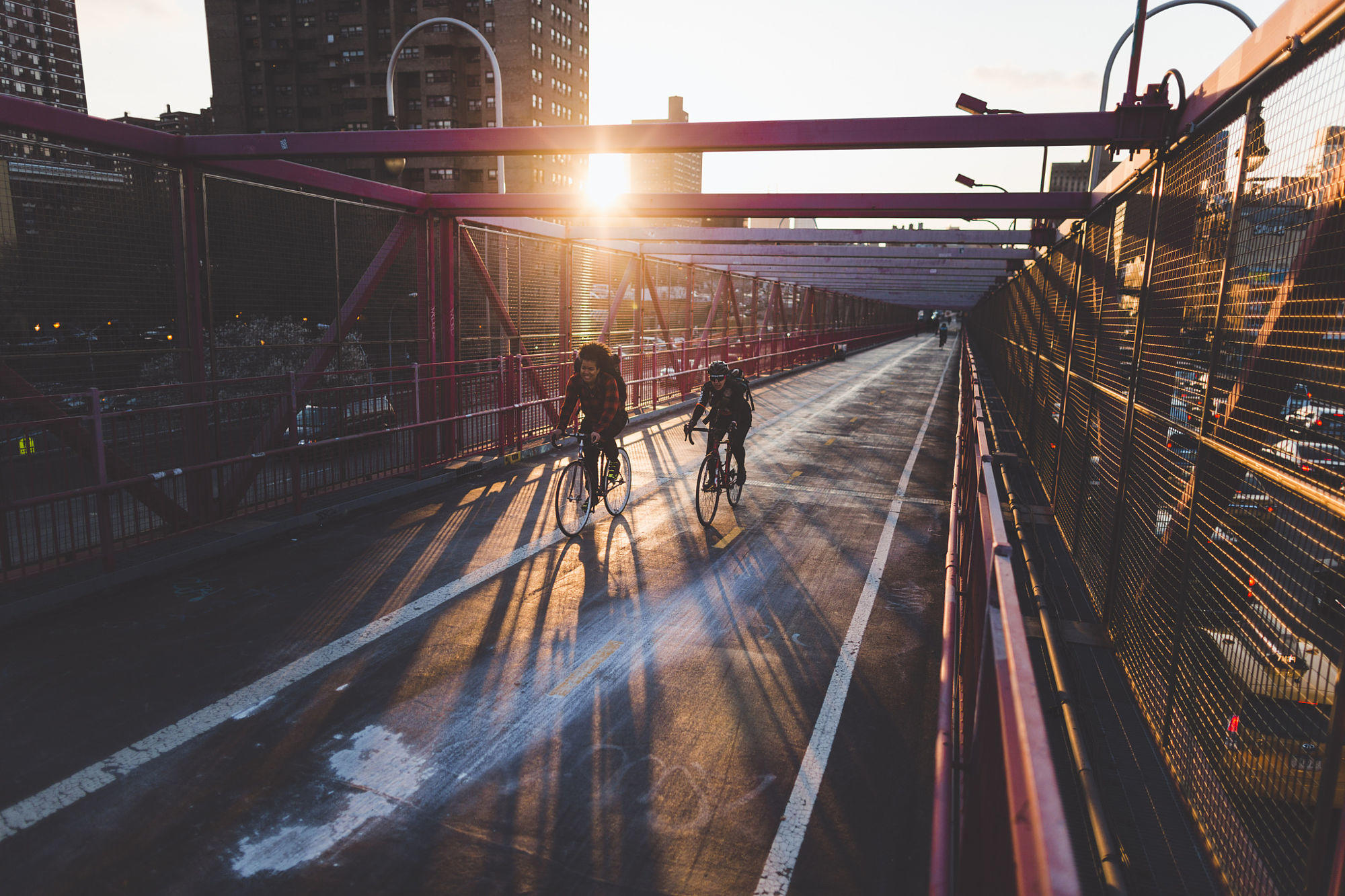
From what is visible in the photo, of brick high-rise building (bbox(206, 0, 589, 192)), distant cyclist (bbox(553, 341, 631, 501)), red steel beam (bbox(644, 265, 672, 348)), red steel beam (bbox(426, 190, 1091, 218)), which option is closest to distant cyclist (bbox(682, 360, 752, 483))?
distant cyclist (bbox(553, 341, 631, 501))

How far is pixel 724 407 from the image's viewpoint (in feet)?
33.1

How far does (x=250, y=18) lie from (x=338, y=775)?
335 ft

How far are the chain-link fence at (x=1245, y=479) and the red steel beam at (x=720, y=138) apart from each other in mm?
1771

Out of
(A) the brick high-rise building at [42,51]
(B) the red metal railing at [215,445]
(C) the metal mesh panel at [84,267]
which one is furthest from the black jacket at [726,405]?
(A) the brick high-rise building at [42,51]

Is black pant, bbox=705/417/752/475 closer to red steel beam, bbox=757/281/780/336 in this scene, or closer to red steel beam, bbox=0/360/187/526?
red steel beam, bbox=0/360/187/526

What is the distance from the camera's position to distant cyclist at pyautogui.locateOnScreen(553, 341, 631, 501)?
8.97m

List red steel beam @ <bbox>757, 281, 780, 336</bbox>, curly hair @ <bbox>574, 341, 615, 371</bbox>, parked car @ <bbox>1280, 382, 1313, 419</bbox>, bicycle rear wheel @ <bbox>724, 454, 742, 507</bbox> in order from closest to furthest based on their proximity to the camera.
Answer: parked car @ <bbox>1280, 382, 1313, 419</bbox>, curly hair @ <bbox>574, 341, 615, 371</bbox>, bicycle rear wheel @ <bbox>724, 454, 742, 507</bbox>, red steel beam @ <bbox>757, 281, 780, 336</bbox>

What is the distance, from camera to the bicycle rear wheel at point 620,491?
10.1 m

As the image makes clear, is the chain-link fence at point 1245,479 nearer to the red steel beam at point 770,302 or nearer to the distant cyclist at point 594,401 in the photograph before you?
the distant cyclist at point 594,401

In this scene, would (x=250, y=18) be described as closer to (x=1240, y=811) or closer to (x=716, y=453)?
(x=716, y=453)

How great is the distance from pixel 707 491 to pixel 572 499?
1.80m

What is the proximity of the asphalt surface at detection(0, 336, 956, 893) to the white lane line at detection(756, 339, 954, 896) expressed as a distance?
2cm

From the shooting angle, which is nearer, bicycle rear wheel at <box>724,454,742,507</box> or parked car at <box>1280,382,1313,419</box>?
parked car at <box>1280,382,1313,419</box>

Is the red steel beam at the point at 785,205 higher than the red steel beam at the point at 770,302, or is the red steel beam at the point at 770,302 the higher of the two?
the red steel beam at the point at 785,205
